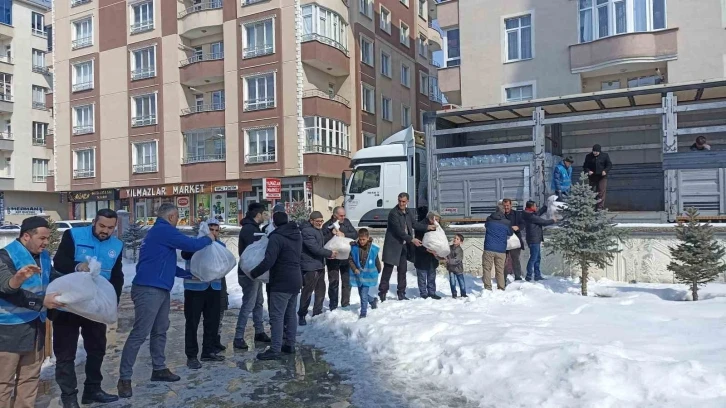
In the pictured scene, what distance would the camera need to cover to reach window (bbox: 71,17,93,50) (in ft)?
127

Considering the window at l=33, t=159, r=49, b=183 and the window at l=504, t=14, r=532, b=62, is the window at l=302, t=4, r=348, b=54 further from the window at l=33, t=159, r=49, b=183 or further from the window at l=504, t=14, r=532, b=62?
the window at l=33, t=159, r=49, b=183

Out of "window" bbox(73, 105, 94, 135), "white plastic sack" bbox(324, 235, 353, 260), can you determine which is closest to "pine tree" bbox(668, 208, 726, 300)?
"white plastic sack" bbox(324, 235, 353, 260)

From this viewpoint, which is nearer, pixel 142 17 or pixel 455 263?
pixel 455 263

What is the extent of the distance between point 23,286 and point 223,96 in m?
30.5

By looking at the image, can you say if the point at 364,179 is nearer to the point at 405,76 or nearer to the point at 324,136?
the point at 324,136

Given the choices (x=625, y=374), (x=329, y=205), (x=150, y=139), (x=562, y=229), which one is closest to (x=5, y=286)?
(x=625, y=374)

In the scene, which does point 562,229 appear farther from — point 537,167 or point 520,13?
point 520,13

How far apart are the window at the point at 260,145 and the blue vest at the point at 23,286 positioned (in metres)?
26.3

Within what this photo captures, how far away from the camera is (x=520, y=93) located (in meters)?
21.0

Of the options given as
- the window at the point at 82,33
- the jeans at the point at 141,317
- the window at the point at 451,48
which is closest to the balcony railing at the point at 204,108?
the window at the point at 82,33

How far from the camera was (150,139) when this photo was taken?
35.5 meters

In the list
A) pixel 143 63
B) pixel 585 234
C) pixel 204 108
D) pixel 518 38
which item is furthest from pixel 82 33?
pixel 585 234

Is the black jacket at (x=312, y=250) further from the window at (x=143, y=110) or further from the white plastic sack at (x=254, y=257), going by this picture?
the window at (x=143, y=110)

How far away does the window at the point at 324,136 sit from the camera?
98.6ft
